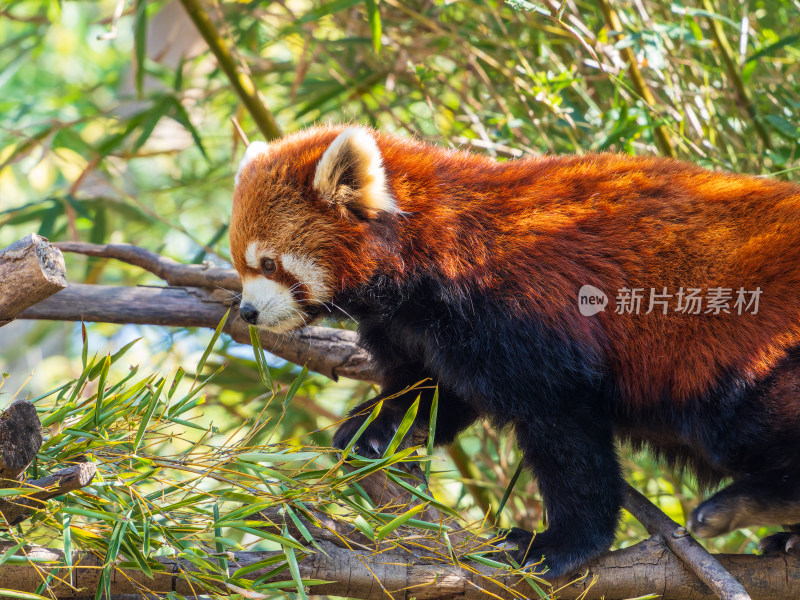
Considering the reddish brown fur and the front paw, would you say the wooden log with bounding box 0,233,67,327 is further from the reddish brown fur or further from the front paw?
the front paw

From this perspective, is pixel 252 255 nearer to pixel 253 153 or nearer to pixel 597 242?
pixel 253 153

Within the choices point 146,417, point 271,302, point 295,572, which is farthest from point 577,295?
point 146,417

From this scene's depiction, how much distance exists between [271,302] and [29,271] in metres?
0.61

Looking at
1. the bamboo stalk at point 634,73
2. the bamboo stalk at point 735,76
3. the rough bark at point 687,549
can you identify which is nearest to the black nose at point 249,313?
the rough bark at point 687,549

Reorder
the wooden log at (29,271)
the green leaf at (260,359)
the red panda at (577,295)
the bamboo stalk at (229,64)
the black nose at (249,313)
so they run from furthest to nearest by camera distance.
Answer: the bamboo stalk at (229,64), the black nose at (249,313), the green leaf at (260,359), the red panda at (577,295), the wooden log at (29,271)

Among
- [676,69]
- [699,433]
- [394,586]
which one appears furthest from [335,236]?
[676,69]

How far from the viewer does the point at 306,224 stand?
1879 millimetres

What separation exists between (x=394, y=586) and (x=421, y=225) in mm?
836

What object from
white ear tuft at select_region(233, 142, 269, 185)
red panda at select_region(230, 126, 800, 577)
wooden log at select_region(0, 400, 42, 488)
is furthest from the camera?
white ear tuft at select_region(233, 142, 269, 185)

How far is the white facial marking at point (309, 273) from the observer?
1.88 m

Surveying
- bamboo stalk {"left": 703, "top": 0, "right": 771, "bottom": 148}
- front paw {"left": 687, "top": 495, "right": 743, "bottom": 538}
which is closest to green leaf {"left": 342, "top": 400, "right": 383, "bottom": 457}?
front paw {"left": 687, "top": 495, "right": 743, "bottom": 538}

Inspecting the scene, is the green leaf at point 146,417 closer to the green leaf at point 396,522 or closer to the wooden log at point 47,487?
the wooden log at point 47,487

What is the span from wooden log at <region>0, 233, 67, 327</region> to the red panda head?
54cm

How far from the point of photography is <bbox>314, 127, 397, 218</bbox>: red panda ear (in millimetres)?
1798
